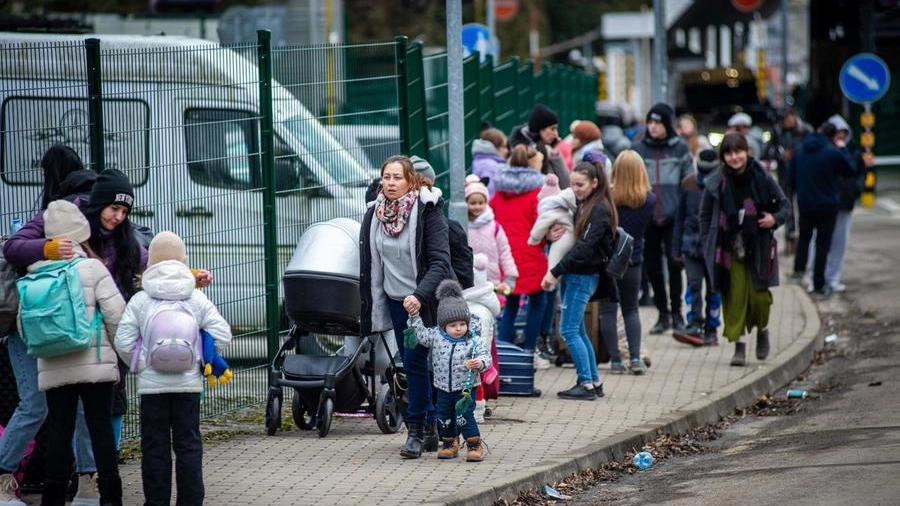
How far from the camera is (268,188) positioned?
1058 centimetres

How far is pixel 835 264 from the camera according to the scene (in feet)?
58.6

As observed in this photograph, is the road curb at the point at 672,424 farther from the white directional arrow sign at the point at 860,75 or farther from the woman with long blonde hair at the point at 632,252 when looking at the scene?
the white directional arrow sign at the point at 860,75

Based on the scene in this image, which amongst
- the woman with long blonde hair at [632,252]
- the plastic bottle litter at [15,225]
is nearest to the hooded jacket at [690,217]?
the woman with long blonde hair at [632,252]

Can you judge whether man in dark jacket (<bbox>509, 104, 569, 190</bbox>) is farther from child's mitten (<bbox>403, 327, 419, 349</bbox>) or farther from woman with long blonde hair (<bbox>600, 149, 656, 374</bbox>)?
child's mitten (<bbox>403, 327, 419, 349</bbox>)

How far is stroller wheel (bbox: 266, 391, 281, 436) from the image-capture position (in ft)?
32.3

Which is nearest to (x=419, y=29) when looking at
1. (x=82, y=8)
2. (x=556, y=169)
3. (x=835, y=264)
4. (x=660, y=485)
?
(x=82, y=8)

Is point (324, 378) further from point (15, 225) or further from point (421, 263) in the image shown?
point (15, 225)

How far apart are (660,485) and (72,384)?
3295 millimetres

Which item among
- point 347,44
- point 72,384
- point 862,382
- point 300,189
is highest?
point 347,44

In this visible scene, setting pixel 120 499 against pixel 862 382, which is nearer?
pixel 120 499

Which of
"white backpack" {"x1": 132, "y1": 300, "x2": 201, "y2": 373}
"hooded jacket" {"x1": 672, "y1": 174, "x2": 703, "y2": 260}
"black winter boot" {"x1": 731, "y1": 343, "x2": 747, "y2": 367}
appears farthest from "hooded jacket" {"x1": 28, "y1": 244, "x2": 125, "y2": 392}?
"hooded jacket" {"x1": 672, "y1": 174, "x2": 703, "y2": 260}

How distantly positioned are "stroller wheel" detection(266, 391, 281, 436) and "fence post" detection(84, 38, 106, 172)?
181cm

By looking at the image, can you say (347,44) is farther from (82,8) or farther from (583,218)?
(82,8)

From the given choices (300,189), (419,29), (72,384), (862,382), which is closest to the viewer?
(72,384)
